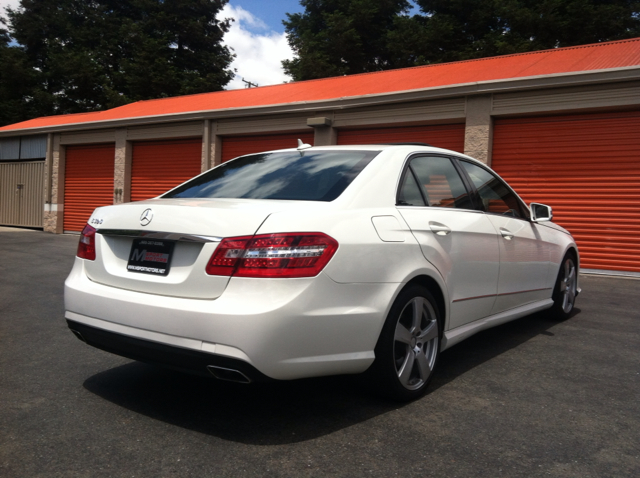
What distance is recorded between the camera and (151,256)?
289 centimetres

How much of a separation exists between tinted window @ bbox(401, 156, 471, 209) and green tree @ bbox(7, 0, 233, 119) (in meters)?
38.5

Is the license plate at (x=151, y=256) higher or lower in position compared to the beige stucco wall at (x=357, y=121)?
lower

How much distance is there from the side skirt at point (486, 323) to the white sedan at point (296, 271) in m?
0.02

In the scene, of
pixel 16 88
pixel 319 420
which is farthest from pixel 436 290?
pixel 16 88

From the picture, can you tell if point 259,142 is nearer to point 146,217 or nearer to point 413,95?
point 413,95

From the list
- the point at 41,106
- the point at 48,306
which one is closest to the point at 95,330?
the point at 48,306

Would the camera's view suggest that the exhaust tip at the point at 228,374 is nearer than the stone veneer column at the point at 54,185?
Yes

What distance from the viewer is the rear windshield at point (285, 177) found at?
3.16 m

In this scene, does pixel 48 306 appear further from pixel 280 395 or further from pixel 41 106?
pixel 41 106

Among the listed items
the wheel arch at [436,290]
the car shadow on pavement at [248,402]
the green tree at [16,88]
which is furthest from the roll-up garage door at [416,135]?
the green tree at [16,88]

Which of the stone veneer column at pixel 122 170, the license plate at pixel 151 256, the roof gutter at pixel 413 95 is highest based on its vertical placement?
the roof gutter at pixel 413 95

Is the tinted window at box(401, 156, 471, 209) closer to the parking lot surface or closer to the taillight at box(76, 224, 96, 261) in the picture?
the parking lot surface

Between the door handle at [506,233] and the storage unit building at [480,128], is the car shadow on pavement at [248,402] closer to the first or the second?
the door handle at [506,233]

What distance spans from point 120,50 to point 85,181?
28.6 m
